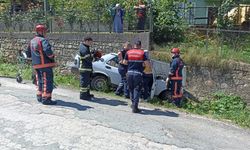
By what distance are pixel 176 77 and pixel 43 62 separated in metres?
4.00

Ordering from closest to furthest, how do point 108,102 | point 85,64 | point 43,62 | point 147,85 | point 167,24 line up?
point 43,62 < point 85,64 < point 108,102 < point 147,85 < point 167,24

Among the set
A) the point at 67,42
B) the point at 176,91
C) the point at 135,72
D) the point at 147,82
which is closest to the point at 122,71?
the point at 147,82

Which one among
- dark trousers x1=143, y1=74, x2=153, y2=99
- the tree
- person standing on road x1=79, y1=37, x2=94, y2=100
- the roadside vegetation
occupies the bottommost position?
the roadside vegetation

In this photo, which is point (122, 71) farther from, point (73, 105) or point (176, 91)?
point (73, 105)

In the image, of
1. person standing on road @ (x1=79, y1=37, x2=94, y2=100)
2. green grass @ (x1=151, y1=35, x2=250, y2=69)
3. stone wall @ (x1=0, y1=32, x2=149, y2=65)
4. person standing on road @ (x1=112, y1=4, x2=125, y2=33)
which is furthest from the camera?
person standing on road @ (x1=112, y1=4, x2=125, y2=33)

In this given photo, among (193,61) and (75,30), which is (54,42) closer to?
(75,30)

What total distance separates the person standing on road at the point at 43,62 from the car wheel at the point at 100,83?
119 inches

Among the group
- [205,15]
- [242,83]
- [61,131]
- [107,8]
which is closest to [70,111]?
[61,131]

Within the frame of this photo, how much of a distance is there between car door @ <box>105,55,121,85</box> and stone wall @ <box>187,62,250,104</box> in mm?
2728

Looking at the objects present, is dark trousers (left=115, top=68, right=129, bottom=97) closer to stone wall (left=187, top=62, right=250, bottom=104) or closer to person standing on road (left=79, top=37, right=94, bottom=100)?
person standing on road (left=79, top=37, right=94, bottom=100)

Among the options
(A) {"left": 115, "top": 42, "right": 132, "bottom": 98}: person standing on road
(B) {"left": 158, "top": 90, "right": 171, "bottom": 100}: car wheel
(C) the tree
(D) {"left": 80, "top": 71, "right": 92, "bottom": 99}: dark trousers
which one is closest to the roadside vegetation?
(A) {"left": 115, "top": 42, "right": 132, "bottom": 98}: person standing on road

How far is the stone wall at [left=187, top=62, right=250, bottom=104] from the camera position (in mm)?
11703

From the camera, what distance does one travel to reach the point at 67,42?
547 inches

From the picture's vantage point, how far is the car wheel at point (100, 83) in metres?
11.3
